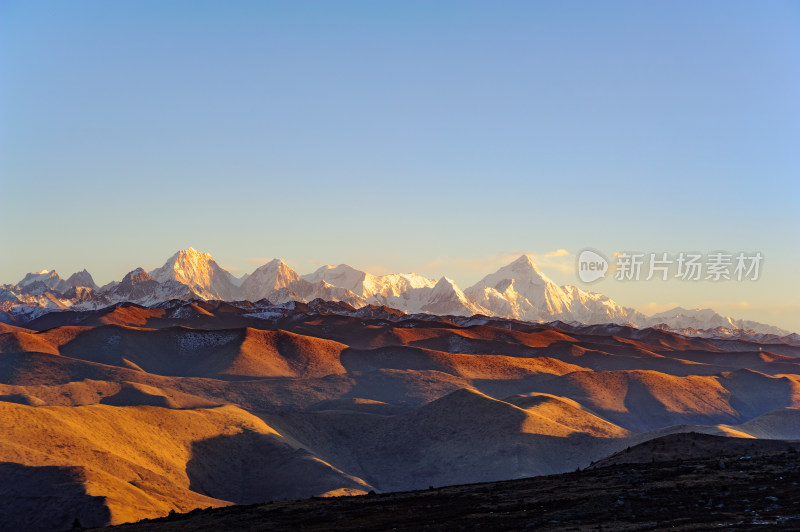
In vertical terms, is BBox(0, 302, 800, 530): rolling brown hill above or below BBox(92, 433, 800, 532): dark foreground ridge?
below

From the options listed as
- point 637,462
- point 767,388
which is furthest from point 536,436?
point 767,388

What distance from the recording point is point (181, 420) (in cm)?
10150

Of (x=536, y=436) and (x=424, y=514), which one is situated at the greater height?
(x=424, y=514)

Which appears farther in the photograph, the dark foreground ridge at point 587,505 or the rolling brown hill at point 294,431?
the rolling brown hill at point 294,431

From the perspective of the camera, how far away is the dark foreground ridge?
98.1ft

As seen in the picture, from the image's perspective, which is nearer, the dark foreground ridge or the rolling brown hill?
the dark foreground ridge

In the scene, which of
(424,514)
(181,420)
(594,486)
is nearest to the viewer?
(424,514)

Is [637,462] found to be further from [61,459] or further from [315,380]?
[315,380]

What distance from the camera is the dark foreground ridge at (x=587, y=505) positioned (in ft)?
98.1

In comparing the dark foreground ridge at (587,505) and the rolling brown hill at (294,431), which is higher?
the dark foreground ridge at (587,505)

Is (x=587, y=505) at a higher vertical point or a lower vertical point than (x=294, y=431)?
higher

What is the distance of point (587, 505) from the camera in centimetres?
3428

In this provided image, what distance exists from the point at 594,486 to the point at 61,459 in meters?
55.0

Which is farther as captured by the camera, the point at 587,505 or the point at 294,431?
the point at 294,431
